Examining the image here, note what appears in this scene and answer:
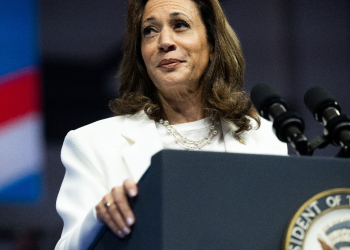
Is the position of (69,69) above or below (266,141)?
above

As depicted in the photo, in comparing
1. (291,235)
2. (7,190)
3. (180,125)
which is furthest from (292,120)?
(7,190)

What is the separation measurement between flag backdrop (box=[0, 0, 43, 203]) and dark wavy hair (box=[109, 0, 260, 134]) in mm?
677

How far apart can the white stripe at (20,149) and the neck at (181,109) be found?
2.74ft

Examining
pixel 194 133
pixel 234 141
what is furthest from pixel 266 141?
pixel 194 133

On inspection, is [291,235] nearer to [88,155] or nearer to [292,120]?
[292,120]

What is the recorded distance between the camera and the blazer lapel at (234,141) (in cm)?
148

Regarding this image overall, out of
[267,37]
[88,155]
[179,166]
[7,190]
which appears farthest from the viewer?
[267,37]

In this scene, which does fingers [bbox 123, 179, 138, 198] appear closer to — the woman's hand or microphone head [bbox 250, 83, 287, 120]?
the woman's hand

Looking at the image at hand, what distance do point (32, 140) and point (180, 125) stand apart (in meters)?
0.91

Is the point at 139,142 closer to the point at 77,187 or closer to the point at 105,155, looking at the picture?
the point at 105,155

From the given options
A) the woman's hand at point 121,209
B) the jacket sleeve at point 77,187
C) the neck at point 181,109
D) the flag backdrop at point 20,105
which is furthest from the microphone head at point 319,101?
the flag backdrop at point 20,105

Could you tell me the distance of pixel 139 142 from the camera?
1.40 meters

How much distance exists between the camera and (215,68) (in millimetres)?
1683

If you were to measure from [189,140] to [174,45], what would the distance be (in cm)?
29
